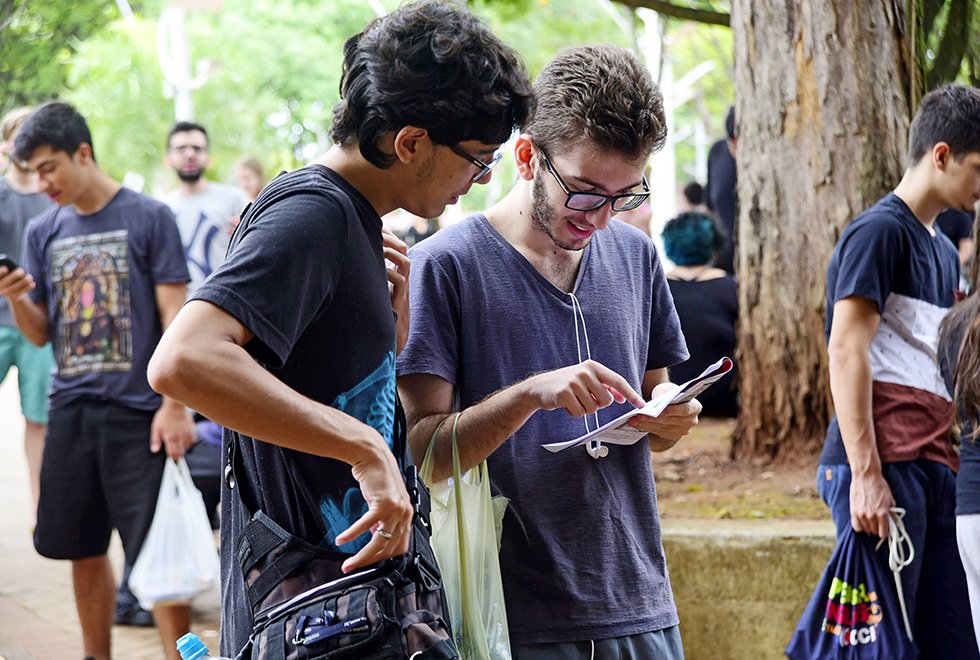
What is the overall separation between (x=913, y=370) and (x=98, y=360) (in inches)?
122

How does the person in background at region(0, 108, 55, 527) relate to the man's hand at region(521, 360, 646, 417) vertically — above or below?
below

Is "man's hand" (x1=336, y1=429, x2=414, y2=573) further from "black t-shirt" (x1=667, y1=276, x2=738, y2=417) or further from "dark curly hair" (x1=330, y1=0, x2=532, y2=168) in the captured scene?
"black t-shirt" (x1=667, y1=276, x2=738, y2=417)

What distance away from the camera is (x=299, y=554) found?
73.7 inches

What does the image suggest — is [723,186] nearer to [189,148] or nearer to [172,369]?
[189,148]

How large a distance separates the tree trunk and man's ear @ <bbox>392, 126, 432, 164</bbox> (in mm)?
3697

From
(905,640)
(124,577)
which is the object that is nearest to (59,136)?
(124,577)

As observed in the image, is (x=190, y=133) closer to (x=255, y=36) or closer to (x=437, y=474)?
(x=437, y=474)

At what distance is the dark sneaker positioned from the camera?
212 inches

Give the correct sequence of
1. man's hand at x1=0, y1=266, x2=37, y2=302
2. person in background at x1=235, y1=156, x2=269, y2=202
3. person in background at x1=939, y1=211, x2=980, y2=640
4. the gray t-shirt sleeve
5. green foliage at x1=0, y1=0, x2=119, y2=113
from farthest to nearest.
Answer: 1. person in background at x1=235, y1=156, x2=269, y2=202
2. green foliage at x1=0, y1=0, x2=119, y2=113
3. man's hand at x1=0, y1=266, x2=37, y2=302
4. person in background at x1=939, y1=211, x2=980, y2=640
5. the gray t-shirt sleeve

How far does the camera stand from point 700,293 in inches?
244

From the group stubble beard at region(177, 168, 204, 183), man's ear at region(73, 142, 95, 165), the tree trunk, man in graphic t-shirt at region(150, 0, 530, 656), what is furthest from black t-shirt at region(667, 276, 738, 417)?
man in graphic t-shirt at region(150, 0, 530, 656)

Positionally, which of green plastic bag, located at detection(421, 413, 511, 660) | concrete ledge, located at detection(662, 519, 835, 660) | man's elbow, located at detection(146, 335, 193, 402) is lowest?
concrete ledge, located at detection(662, 519, 835, 660)

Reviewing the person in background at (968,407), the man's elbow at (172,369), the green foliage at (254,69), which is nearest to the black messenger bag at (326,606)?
the man's elbow at (172,369)

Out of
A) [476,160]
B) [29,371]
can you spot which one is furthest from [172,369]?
[29,371]
